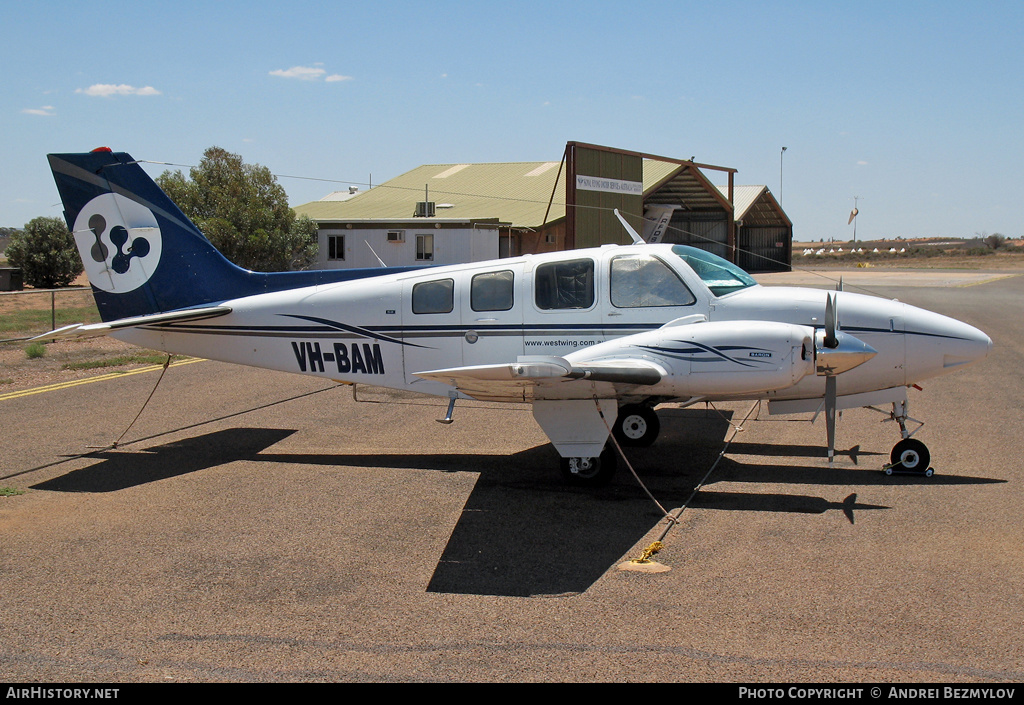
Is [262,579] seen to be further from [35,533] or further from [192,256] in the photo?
[192,256]

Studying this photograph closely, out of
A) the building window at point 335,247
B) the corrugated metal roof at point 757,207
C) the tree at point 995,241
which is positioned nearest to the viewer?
the building window at point 335,247

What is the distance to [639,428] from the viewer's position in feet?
34.0

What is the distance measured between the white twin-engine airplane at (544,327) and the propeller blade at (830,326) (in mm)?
14

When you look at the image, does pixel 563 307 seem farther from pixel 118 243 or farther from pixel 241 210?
pixel 241 210

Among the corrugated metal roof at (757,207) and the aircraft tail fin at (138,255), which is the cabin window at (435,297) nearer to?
the aircraft tail fin at (138,255)

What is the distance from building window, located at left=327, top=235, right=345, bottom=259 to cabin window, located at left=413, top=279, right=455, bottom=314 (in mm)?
32388

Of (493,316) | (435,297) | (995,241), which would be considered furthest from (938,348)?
(995,241)

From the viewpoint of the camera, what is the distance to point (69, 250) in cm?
4328

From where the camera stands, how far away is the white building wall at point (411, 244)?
38.8 meters

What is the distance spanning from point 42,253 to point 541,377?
43.2 metres

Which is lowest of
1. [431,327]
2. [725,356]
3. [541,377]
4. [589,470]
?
[589,470]

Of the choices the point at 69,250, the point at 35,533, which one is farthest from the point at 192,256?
the point at 69,250

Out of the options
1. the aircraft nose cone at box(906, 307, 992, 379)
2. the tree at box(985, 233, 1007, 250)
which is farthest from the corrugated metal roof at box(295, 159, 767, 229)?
the tree at box(985, 233, 1007, 250)

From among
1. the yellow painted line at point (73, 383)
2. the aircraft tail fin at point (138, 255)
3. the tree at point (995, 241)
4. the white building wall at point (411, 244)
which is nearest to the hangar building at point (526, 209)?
the white building wall at point (411, 244)
